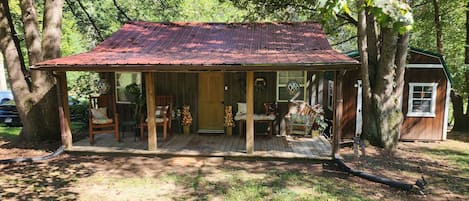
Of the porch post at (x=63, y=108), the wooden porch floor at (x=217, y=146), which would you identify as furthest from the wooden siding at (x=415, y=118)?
the porch post at (x=63, y=108)

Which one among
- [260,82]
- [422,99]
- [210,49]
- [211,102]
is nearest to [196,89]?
[211,102]

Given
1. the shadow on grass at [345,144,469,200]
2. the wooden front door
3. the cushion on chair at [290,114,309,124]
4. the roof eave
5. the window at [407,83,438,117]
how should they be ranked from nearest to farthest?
the shadow on grass at [345,144,469,200]
the roof eave
the cushion on chair at [290,114,309,124]
the wooden front door
the window at [407,83,438,117]

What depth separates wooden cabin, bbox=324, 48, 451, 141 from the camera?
782cm

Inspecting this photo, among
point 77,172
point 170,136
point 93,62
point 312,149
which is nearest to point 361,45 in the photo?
point 312,149

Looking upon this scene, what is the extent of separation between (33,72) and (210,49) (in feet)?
13.2

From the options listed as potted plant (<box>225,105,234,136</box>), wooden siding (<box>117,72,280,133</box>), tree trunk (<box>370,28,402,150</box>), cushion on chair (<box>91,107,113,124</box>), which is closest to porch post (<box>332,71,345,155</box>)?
tree trunk (<box>370,28,402,150</box>)

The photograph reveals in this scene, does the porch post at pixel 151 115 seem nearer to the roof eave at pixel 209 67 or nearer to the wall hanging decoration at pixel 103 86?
the roof eave at pixel 209 67

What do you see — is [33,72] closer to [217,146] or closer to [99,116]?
[99,116]

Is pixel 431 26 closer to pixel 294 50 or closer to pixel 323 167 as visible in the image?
pixel 294 50

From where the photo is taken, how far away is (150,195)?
427 centimetres

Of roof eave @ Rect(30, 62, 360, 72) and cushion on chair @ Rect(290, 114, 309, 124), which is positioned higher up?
roof eave @ Rect(30, 62, 360, 72)

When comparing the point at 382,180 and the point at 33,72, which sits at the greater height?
the point at 33,72

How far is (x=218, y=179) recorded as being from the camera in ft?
16.1

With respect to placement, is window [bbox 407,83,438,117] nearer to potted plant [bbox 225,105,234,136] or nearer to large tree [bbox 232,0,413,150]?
large tree [bbox 232,0,413,150]
